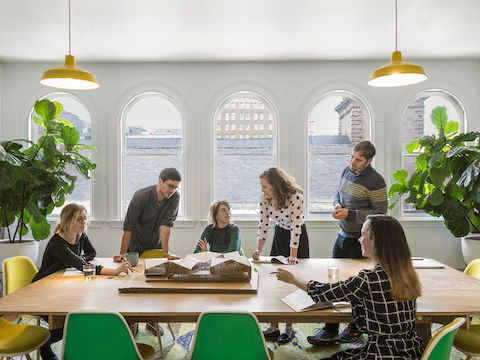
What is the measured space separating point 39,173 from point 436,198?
4.42 metres

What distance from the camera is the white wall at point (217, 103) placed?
16.6 ft

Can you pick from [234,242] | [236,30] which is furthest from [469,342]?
[236,30]

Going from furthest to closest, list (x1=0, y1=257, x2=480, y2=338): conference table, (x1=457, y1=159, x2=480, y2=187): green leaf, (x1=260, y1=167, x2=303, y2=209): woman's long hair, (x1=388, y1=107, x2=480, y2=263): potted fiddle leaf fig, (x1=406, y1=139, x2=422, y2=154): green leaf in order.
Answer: (x1=406, y1=139, x2=422, y2=154): green leaf
(x1=388, y1=107, x2=480, y2=263): potted fiddle leaf fig
(x1=457, y1=159, x2=480, y2=187): green leaf
(x1=260, y1=167, x2=303, y2=209): woman's long hair
(x1=0, y1=257, x2=480, y2=338): conference table

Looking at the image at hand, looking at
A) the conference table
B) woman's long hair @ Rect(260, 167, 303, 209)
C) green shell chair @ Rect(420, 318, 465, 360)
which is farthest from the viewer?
woman's long hair @ Rect(260, 167, 303, 209)

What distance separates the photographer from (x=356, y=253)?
3.15m

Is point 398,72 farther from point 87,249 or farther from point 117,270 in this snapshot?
point 87,249

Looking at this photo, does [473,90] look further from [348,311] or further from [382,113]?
[348,311]

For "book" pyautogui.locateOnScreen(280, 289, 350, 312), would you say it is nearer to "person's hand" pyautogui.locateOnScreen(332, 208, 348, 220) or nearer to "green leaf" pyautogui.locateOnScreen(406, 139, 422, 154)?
"person's hand" pyautogui.locateOnScreen(332, 208, 348, 220)

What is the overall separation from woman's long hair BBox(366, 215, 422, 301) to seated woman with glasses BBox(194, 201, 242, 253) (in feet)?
5.06

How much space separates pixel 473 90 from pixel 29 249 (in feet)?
19.8

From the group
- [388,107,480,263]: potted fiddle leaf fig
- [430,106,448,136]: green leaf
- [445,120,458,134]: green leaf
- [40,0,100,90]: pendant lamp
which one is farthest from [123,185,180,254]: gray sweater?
[445,120,458,134]: green leaf

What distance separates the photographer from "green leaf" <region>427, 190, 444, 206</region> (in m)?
4.12

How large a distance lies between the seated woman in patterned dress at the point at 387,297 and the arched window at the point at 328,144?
3538 millimetres

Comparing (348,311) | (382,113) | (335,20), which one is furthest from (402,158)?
(348,311)
